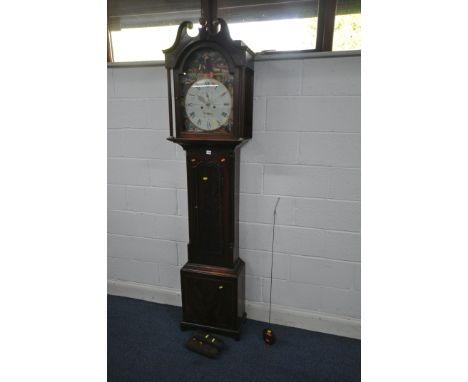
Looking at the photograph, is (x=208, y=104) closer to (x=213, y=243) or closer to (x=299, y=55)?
(x=299, y=55)

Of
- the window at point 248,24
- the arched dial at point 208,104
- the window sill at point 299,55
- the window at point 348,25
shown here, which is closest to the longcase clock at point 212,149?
the arched dial at point 208,104

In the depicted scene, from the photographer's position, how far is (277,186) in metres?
2.03

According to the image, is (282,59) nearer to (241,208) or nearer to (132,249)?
(241,208)

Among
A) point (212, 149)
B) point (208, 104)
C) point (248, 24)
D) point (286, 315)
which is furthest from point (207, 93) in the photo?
point (286, 315)

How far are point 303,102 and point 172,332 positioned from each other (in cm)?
167

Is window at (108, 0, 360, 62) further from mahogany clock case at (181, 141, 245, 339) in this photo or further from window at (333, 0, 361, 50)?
mahogany clock case at (181, 141, 245, 339)

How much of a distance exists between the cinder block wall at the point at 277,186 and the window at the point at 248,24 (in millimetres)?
155

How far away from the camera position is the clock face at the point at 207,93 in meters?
1.70

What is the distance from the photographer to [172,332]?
2158 millimetres

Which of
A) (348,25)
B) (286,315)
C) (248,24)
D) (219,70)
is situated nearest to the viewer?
(219,70)

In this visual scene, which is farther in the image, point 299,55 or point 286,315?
point 286,315

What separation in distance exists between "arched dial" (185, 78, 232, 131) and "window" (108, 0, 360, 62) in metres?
0.44

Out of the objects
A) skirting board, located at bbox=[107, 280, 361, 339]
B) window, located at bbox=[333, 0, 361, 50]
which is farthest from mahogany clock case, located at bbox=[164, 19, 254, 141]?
skirting board, located at bbox=[107, 280, 361, 339]

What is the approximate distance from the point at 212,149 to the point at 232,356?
1230 mm
